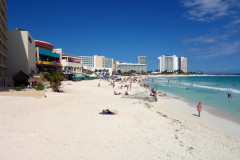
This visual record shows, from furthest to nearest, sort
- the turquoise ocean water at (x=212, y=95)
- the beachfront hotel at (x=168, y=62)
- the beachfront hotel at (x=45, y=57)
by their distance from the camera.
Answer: the beachfront hotel at (x=168, y=62)
the beachfront hotel at (x=45, y=57)
the turquoise ocean water at (x=212, y=95)

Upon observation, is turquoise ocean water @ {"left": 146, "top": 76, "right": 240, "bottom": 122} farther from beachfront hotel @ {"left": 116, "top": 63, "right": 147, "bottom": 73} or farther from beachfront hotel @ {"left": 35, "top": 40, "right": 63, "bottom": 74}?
beachfront hotel @ {"left": 116, "top": 63, "right": 147, "bottom": 73}

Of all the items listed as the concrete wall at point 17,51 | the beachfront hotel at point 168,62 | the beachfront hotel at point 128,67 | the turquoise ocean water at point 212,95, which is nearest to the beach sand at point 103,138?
the turquoise ocean water at point 212,95

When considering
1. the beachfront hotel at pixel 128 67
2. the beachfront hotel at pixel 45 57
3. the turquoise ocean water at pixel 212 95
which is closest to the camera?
the turquoise ocean water at pixel 212 95

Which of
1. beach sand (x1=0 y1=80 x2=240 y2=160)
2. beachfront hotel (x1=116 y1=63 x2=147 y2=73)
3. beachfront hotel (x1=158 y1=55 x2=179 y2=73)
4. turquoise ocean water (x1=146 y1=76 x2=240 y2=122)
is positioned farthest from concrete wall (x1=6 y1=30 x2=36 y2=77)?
beachfront hotel (x1=158 y1=55 x2=179 y2=73)

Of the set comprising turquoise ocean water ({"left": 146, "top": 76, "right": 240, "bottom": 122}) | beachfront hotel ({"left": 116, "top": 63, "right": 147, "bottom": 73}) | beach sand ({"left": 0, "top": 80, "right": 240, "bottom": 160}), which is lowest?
turquoise ocean water ({"left": 146, "top": 76, "right": 240, "bottom": 122})

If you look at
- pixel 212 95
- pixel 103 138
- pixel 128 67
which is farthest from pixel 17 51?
pixel 128 67

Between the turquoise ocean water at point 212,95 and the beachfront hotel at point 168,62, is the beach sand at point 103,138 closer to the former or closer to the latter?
the turquoise ocean water at point 212,95

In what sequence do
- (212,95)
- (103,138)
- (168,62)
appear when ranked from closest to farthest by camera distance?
1. (103,138)
2. (212,95)
3. (168,62)

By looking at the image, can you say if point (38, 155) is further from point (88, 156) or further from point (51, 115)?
point (51, 115)

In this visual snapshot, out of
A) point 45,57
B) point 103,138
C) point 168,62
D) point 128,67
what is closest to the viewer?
point 103,138

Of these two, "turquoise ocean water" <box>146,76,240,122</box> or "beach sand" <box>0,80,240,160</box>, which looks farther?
"turquoise ocean water" <box>146,76,240,122</box>

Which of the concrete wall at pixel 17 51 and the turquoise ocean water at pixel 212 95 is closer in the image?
the turquoise ocean water at pixel 212 95

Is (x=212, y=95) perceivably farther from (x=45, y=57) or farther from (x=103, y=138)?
(x=45, y=57)

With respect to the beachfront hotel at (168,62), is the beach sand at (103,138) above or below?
below
